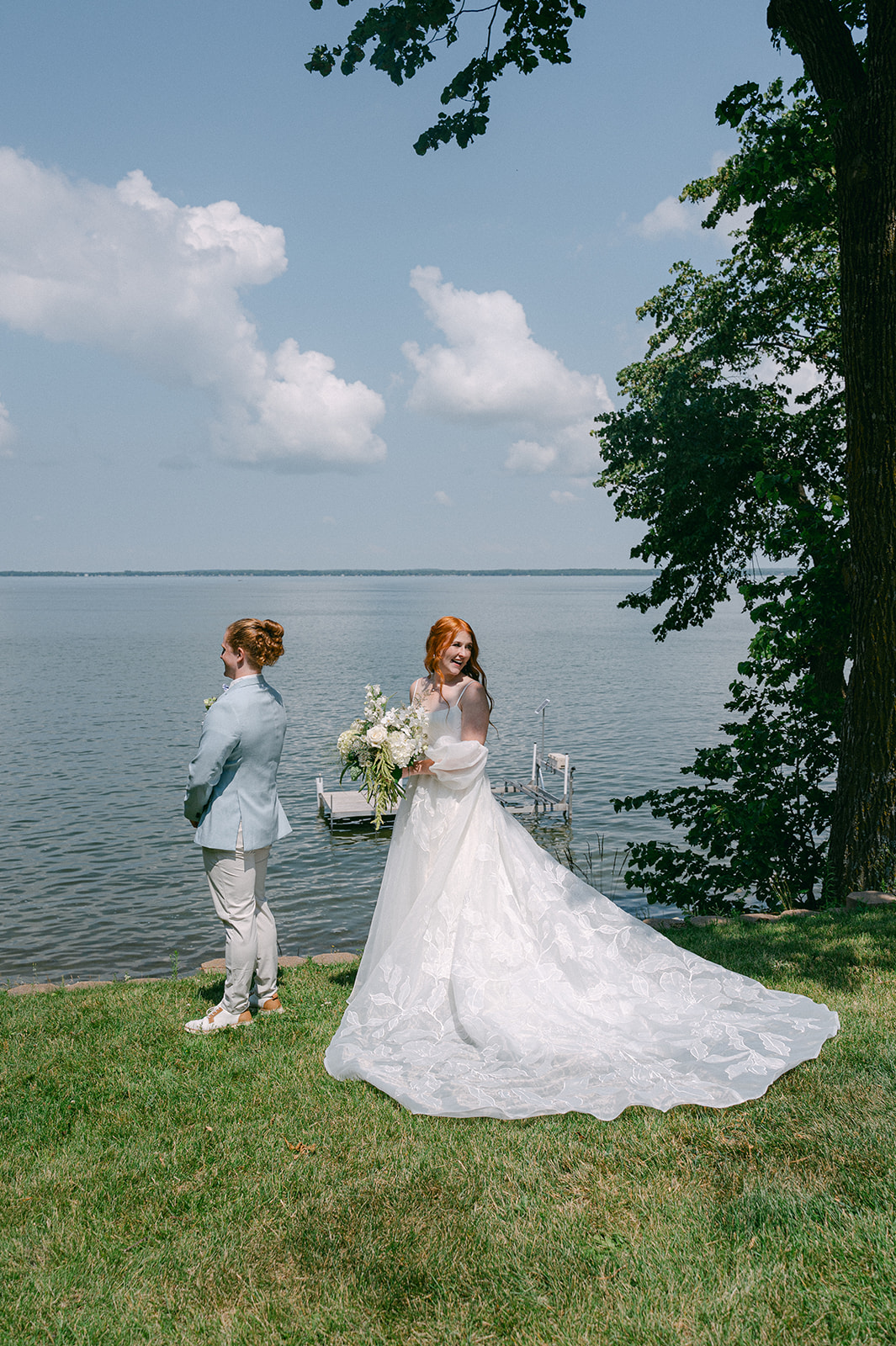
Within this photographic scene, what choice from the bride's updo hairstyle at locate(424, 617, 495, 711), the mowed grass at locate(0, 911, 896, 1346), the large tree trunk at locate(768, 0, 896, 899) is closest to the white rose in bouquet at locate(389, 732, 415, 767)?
the bride's updo hairstyle at locate(424, 617, 495, 711)

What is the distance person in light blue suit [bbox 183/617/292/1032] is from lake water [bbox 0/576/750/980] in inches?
64.1

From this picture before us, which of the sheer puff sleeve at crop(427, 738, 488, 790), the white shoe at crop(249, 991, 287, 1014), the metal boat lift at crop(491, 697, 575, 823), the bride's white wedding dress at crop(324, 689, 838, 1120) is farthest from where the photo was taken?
the metal boat lift at crop(491, 697, 575, 823)

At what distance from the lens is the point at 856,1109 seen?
438 centimetres

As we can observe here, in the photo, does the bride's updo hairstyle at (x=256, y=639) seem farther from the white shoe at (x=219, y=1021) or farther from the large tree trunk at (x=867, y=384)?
the large tree trunk at (x=867, y=384)

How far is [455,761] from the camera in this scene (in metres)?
6.16

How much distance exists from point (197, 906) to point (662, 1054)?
13571 mm

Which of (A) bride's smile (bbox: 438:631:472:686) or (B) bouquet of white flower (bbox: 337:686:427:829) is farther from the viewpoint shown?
(A) bride's smile (bbox: 438:631:472:686)

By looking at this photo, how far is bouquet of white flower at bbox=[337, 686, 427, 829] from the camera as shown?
6.04m

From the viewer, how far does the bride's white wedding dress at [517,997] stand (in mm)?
4742

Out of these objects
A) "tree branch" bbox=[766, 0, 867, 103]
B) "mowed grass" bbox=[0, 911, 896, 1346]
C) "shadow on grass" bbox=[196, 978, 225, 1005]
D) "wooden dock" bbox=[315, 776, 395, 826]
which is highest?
"tree branch" bbox=[766, 0, 867, 103]

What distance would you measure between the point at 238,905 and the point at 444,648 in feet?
7.52

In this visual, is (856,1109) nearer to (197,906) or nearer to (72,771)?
(197,906)

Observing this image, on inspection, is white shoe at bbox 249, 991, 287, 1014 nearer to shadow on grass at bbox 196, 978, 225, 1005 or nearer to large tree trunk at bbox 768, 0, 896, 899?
shadow on grass at bbox 196, 978, 225, 1005

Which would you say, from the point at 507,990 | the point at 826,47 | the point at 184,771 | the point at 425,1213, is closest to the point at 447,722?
the point at 507,990
